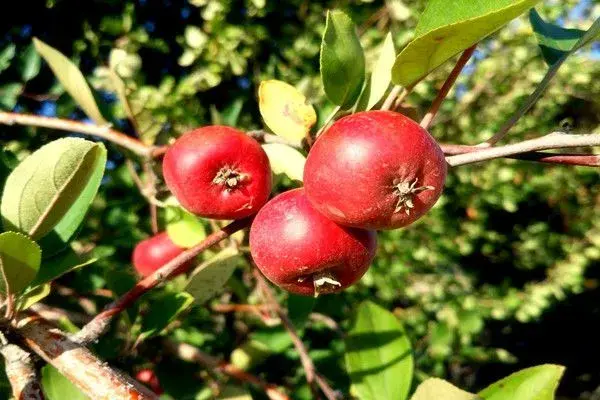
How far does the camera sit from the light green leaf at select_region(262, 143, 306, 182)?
28.1 inches

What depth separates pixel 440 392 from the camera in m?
0.59

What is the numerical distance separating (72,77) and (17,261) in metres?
0.46

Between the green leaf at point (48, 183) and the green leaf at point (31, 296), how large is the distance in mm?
69

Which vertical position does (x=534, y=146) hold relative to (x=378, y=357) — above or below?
above

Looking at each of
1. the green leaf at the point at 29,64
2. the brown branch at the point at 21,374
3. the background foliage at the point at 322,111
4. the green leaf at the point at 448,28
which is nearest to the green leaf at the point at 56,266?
the brown branch at the point at 21,374

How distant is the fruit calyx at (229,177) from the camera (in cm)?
67

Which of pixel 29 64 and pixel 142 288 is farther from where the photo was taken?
pixel 29 64

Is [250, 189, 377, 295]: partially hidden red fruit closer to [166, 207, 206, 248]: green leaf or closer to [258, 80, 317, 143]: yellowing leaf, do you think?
[258, 80, 317, 143]: yellowing leaf

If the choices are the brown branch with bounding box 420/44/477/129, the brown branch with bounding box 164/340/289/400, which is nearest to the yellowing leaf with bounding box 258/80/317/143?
the brown branch with bounding box 420/44/477/129

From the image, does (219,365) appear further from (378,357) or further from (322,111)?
(322,111)

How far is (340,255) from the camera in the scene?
616 mm

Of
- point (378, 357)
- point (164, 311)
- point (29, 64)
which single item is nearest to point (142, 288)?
point (164, 311)

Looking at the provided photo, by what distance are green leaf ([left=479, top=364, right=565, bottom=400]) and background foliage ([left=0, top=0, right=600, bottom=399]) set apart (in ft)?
2.13

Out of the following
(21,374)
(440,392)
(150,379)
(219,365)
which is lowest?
(150,379)
